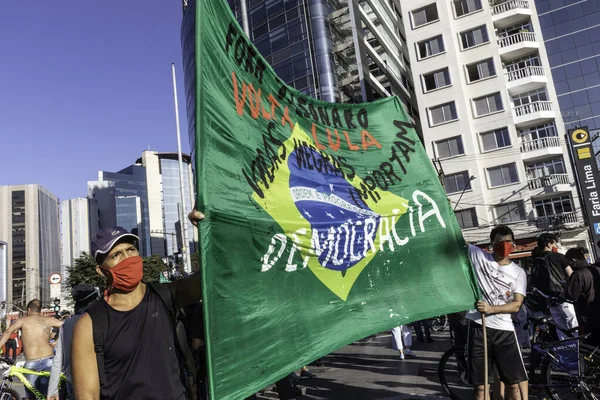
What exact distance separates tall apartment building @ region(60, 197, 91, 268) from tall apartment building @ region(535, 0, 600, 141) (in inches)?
4621

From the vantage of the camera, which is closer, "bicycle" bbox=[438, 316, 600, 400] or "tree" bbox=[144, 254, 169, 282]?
"bicycle" bbox=[438, 316, 600, 400]

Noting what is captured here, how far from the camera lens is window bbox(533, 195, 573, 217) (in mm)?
29922

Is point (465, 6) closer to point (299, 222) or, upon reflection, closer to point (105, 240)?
point (299, 222)

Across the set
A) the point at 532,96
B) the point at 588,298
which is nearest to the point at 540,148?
the point at 532,96

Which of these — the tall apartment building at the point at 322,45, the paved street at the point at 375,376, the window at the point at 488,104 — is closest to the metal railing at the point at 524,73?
the window at the point at 488,104

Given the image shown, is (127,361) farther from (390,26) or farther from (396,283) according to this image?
(390,26)

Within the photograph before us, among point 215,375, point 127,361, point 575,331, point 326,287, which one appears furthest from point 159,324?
point 575,331

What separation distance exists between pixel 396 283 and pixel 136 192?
141426 millimetres

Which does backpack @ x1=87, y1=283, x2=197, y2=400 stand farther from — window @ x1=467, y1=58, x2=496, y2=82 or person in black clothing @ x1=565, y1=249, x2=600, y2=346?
window @ x1=467, y1=58, x2=496, y2=82

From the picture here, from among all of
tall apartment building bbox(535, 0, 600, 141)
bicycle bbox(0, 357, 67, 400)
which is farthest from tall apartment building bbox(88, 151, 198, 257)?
bicycle bbox(0, 357, 67, 400)

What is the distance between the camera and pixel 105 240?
2297 millimetres

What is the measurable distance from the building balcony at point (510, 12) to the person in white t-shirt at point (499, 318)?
110 feet

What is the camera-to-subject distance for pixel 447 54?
1329 inches

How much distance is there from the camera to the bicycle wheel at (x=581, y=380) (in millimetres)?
4457
